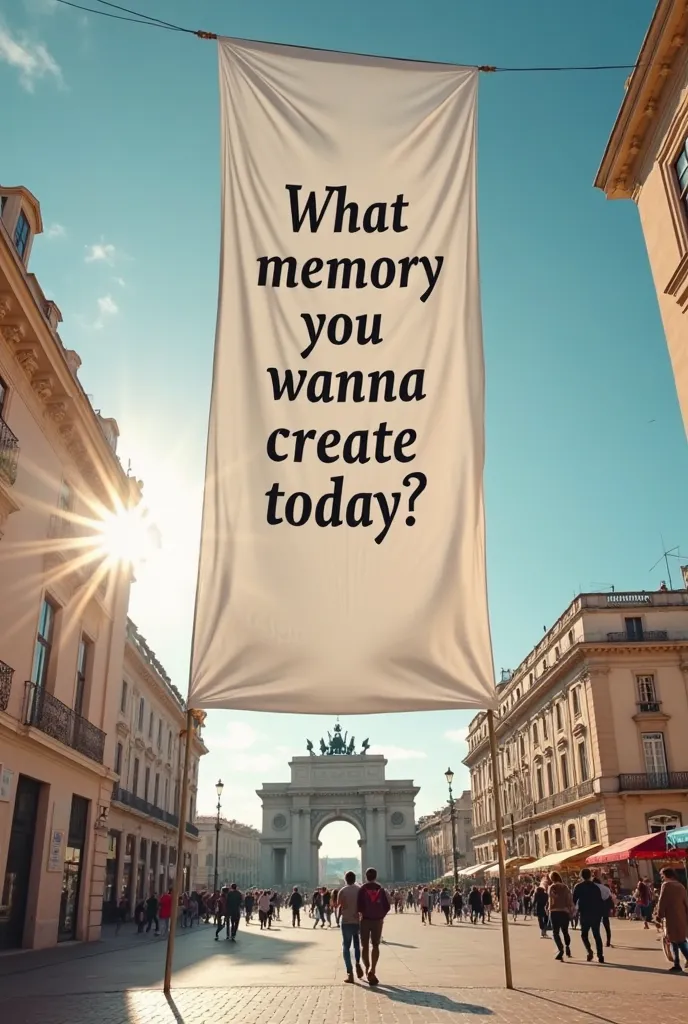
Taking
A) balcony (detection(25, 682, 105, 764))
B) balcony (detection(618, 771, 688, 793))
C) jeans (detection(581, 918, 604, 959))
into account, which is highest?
balcony (detection(618, 771, 688, 793))

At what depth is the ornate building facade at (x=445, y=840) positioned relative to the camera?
3861 inches

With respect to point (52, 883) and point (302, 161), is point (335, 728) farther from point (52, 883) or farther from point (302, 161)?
point (302, 161)

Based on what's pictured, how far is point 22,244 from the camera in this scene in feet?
62.1

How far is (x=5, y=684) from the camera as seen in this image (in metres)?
15.8

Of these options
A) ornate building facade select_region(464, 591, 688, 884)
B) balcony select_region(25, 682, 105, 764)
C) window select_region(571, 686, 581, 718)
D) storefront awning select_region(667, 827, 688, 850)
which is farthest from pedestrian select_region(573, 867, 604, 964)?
window select_region(571, 686, 581, 718)

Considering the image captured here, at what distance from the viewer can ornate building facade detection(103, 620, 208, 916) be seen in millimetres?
34531

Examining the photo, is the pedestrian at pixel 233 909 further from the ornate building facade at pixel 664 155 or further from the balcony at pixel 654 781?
the balcony at pixel 654 781

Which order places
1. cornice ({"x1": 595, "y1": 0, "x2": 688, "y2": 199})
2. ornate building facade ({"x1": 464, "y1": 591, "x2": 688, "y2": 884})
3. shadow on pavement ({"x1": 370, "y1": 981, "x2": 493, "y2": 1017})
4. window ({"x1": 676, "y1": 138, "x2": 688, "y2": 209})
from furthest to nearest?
ornate building facade ({"x1": 464, "y1": 591, "x2": 688, "y2": 884})
window ({"x1": 676, "y1": 138, "x2": 688, "y2": 209})
cornice ({"x1": 595, "y1": 0, "x2": 688, "y2": 199})
shadow on pavement ({"x1": 370, "y1": 981, "x2": 493, "y2": 1017})

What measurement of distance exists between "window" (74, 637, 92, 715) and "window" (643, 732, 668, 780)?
3008cm

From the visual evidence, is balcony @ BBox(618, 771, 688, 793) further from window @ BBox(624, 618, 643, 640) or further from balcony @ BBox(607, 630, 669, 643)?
window @ BBox(624, 618, 643, 640)

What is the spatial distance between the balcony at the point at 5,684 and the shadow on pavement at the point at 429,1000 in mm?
8733

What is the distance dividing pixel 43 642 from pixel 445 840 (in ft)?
298

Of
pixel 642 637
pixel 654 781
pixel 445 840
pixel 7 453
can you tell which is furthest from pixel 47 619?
pixel 445 840

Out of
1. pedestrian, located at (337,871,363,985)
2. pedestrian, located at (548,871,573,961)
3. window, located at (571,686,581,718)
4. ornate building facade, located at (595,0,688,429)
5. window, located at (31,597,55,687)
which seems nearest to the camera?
pedestrian, located at (337,871,363,985)
